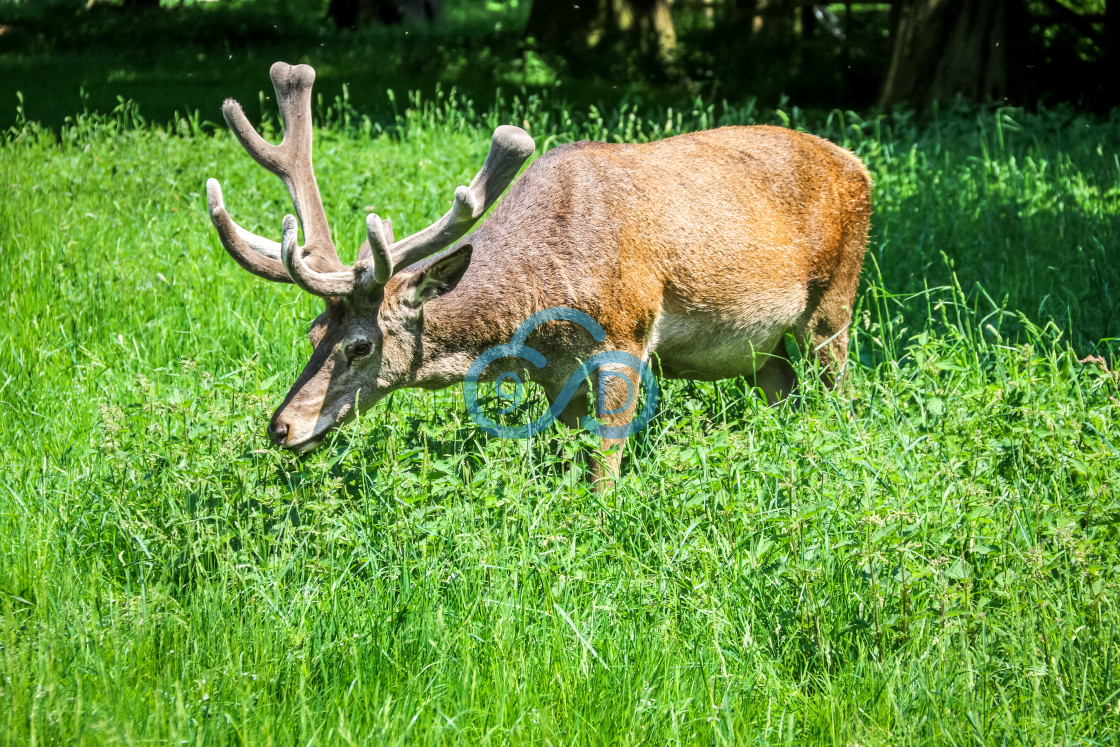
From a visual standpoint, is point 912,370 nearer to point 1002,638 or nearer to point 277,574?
point 1002,638

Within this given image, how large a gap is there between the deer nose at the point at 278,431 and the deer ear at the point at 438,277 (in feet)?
2.57

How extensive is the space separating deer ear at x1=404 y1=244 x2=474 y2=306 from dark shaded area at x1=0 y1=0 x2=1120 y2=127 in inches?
285

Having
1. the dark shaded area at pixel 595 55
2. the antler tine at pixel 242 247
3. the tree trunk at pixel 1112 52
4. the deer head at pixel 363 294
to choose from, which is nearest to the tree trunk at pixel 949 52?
the dark shaded area at pixel 595 55

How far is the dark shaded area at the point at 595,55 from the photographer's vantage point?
1224 cm

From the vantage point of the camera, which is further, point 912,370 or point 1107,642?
point 912,370

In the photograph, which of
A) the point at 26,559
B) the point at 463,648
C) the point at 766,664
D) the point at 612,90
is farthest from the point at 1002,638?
the point at 612,90

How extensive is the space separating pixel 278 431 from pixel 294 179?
4.49 feet

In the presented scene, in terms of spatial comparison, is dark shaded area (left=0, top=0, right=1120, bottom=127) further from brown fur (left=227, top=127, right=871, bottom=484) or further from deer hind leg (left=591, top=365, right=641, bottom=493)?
deer hind leg (left=591, top=365, right=641, bottom=493)

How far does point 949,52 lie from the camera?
12094mm

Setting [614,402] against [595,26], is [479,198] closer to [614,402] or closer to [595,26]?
[614,402]

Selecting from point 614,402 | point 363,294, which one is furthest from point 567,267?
point 363,294

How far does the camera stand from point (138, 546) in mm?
4129

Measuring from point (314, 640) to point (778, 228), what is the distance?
320 cm

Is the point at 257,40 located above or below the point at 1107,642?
below
